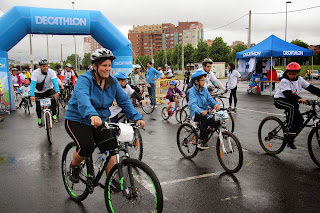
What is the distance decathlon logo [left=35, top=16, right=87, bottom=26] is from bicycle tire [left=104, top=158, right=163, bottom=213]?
11665 mm

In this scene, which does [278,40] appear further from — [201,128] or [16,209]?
[16,209]

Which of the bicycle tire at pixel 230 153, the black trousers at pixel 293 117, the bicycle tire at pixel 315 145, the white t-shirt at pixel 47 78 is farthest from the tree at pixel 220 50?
the bicycle tire at pixel 230 153

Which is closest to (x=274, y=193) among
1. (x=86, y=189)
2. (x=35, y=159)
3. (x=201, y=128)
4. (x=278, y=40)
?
(x=201, y=128)

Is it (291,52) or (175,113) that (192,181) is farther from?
(291,52)

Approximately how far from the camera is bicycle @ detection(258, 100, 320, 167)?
15.8ft

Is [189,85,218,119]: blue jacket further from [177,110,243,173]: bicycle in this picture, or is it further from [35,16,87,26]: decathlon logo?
[35,16,87,26]: decathlon logo

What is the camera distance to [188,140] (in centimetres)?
553

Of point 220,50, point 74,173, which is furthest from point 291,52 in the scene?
point 220,50

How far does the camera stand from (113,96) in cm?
333

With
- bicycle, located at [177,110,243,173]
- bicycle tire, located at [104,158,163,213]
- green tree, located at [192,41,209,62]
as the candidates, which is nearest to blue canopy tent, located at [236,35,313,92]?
bicycle, located at [177,110,243,173]

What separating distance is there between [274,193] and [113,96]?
2.69 meters

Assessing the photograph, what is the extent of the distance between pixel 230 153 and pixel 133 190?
2.31 meters

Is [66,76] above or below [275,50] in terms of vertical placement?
below

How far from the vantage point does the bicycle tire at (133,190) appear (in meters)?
2.83
